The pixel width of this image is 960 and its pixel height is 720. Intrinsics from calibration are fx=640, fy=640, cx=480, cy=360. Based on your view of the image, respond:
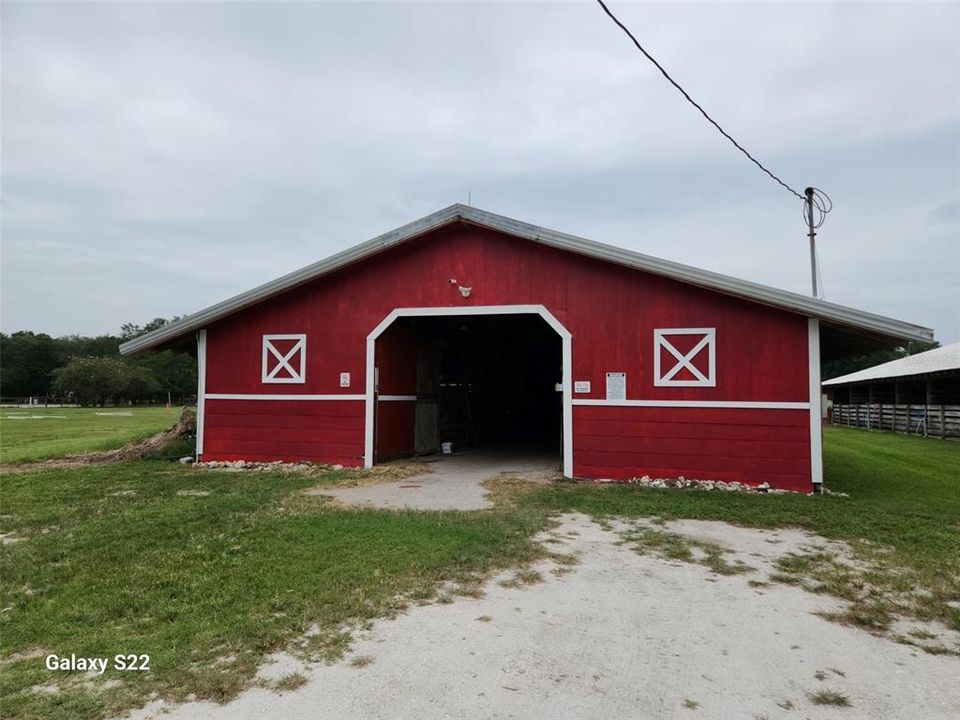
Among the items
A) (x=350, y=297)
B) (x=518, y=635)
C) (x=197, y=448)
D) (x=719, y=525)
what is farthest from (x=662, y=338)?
(x=197, y=448)

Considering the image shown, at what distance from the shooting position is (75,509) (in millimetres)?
7910

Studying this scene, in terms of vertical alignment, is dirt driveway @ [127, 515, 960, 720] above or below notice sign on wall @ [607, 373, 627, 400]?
below

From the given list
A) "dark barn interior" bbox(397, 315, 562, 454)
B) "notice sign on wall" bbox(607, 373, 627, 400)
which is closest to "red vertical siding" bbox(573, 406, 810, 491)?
"notice sign on wall" bbox(607, 373, 627, 400)

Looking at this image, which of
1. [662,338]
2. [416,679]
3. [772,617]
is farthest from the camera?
[662,338]

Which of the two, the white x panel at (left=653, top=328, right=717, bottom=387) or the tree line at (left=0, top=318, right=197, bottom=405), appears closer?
the white x panel at (left=653, top=328, right=717, bottom=387)

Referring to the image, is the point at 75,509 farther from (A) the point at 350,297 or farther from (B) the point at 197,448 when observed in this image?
(A) the point at 350,297

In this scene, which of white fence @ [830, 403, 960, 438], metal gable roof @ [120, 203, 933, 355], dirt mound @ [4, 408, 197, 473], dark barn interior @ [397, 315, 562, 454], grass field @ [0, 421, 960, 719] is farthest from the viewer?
white fence @ [830, 403, 960, 438]

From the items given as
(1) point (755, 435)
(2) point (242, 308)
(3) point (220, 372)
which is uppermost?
(2) point (242, 308)

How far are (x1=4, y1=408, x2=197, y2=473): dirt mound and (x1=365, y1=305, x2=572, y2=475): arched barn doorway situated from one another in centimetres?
549

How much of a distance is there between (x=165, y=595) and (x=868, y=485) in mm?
10460

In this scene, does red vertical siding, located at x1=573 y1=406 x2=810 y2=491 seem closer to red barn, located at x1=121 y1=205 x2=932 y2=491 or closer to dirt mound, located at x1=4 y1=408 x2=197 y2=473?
red barn, located at x1=121 y1=205 x2=932 y2=491

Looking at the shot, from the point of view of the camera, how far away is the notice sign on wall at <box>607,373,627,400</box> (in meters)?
10.4

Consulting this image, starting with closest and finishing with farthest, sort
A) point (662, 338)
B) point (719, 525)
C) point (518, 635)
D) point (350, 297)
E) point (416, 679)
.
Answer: point (416, 679), point (518, 635), point (719, 525), point (662, 338), point (350, 297)

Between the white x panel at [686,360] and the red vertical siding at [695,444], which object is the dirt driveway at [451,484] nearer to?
the red vertical siding at [695,444]
